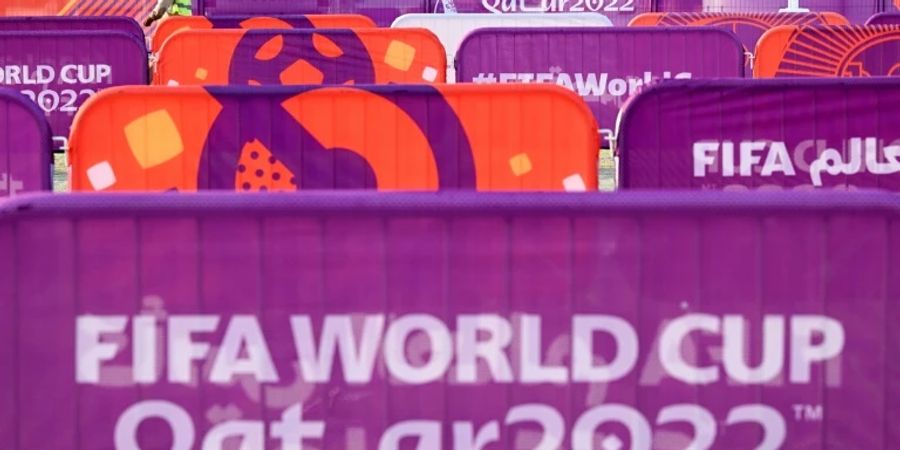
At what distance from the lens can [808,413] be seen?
12.1 feet

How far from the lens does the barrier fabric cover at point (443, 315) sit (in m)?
3.60

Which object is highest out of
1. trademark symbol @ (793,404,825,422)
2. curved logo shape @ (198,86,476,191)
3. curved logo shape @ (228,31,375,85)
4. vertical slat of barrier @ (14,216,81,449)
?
curved logo shape @ (228,31,375,85)

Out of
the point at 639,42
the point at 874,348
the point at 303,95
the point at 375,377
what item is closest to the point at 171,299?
the point at 375,377

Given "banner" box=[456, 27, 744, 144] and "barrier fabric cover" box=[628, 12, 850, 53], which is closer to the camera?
"banner" box=[456, 27, 744, 144]

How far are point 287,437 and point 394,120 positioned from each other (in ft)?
11.8

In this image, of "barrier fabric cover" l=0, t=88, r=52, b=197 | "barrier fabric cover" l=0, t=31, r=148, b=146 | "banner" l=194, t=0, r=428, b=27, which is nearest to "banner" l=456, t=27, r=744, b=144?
"barrier fabric cover" l=0, t=31, r=148, b=146

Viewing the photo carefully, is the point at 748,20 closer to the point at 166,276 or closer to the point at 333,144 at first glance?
the point at 333,144

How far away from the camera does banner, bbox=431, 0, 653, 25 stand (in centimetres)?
2419

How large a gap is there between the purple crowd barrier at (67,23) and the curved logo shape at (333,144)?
9584 mm

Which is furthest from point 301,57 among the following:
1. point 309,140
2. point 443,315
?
point 443,315

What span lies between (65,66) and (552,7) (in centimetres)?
1273

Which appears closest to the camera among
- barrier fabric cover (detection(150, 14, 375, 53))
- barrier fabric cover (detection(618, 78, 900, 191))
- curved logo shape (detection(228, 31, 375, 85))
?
barrier fabric cover (detection(618, 78, 900, 191))

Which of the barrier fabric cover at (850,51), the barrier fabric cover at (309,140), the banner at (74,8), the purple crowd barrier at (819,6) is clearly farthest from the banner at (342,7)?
the barrier fabric cover at (309,140)

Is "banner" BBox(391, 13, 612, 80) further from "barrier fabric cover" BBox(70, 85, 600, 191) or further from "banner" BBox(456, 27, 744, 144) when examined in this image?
"barrier fabric cover" BBox(70, 85, 600, 191)
